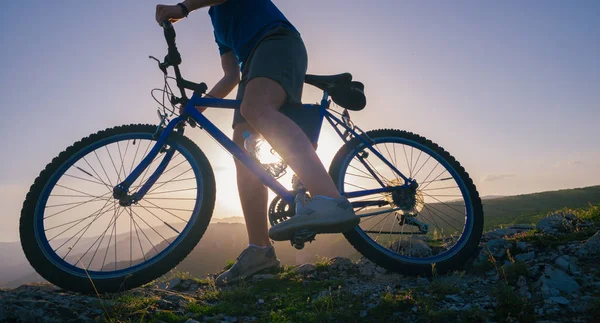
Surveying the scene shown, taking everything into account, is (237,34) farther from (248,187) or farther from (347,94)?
(248,187)

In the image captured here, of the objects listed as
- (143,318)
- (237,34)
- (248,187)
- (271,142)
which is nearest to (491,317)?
(271,142)

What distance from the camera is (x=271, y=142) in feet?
8.68

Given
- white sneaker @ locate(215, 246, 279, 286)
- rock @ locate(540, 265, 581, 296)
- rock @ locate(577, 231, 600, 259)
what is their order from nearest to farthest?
rock @ locate(540, 265, 581, 296)
rock @ locate(577, 231, 600, 259)
white sneaker @ locate(215, 246, 279, 286)

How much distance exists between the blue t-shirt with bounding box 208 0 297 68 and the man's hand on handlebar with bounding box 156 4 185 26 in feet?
1.74

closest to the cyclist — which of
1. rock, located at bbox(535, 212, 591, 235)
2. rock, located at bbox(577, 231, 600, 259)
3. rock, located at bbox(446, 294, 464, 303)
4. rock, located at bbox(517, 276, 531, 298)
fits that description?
rock, located at bbox(446, 294, 464, 303)

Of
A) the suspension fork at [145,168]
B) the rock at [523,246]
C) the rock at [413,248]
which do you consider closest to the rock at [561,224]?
the rock at [523,246]

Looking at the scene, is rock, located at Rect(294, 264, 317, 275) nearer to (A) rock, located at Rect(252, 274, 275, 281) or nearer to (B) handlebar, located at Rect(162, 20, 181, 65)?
(A) rock, located at Rect(252, 274, 275, 281)

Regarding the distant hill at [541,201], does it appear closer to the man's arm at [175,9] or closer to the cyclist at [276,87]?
the cyclist at [276,87]

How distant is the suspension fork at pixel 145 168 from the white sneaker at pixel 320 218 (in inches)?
50.0

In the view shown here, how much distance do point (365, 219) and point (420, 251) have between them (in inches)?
33.6

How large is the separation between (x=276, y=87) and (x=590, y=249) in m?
3.16

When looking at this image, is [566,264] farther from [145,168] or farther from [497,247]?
[145,168]

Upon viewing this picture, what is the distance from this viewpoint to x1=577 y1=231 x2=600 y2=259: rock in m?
2.84

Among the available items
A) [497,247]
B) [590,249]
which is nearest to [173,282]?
[497,247]
